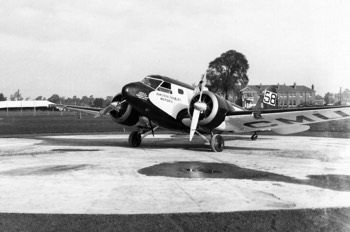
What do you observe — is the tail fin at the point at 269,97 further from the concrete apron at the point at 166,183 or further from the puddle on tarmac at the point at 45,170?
the puddle on tarmac at the point at 45,170

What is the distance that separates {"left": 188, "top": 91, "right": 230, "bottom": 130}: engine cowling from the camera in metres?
16.3

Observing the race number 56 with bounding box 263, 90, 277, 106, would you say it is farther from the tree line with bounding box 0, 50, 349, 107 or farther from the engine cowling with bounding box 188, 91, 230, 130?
the tree line with bounding box 0, 50, 349, 107

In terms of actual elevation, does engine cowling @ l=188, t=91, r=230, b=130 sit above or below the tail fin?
below

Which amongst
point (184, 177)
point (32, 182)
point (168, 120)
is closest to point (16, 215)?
point (32, 182)

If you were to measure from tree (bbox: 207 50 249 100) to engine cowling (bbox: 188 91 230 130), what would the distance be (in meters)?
80.0

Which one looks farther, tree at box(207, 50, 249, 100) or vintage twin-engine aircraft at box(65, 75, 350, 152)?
tree at box(207, 50, 249, 100)

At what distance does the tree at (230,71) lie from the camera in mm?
96625

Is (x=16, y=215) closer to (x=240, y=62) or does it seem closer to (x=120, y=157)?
(x=120, y=157)

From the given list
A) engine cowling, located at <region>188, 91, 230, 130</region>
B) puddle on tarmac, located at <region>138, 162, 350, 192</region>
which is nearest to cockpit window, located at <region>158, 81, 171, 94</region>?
engine cowling, located at <region>188, 91, 230, 130</region>

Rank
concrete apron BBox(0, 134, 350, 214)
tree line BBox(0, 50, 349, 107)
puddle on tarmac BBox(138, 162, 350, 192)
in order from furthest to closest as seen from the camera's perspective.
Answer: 1. tree line BBox(0, 50, 349, 107)
2. puddle on tarmac BBox(138, 162, 350, 192)
3. concrete apron BBox(0, 134, 350, 214)

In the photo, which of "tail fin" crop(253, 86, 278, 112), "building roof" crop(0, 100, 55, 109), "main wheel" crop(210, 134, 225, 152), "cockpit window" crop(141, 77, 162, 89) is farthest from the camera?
"building roof" crop(0, 100, 55, 109)

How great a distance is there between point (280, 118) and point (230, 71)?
83906 mm

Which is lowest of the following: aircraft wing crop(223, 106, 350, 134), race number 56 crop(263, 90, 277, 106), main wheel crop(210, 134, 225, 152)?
main wheel crop(210, 134, 225, 152)

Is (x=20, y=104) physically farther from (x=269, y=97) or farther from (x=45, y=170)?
(x=45, y=170)
